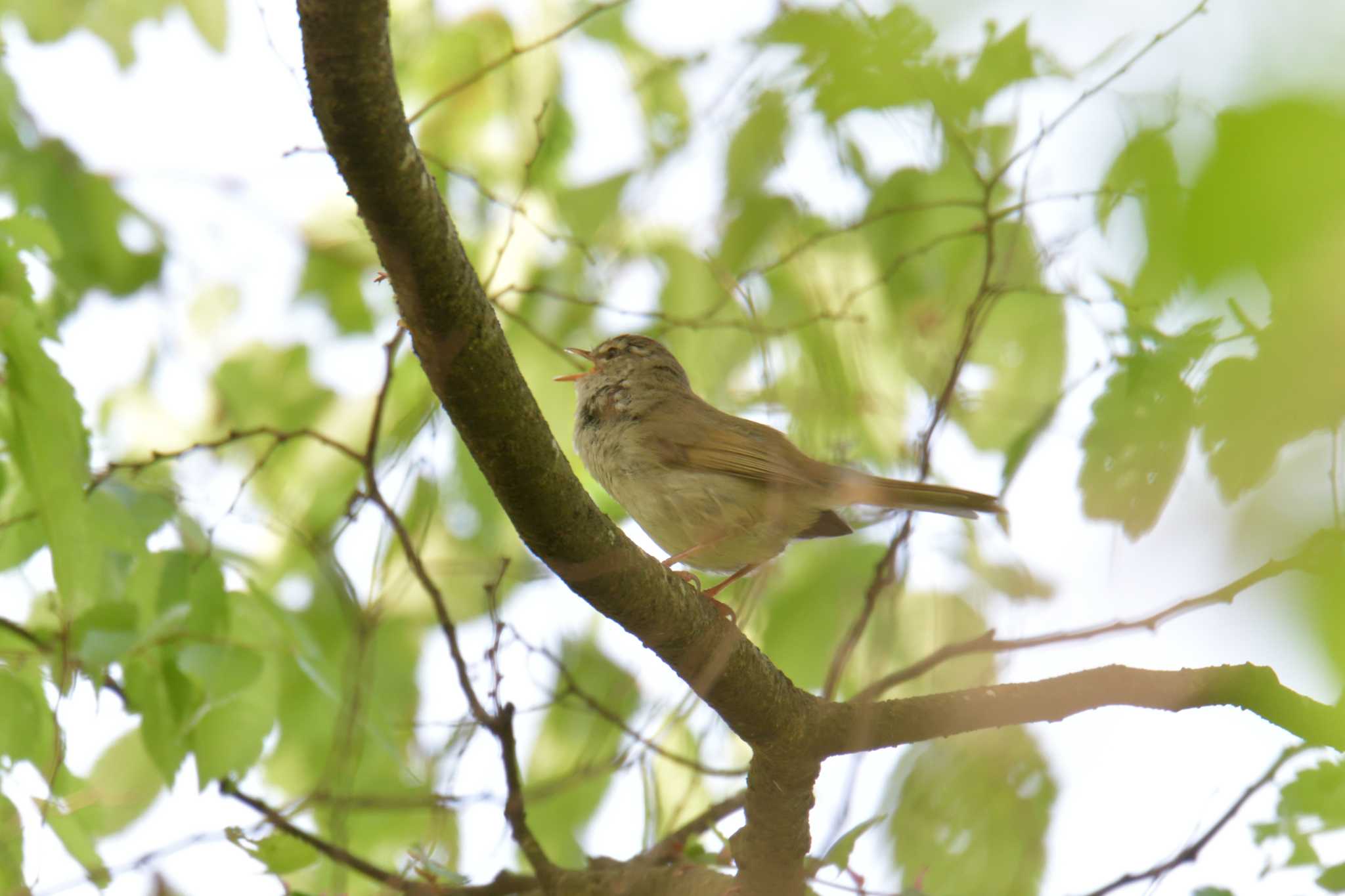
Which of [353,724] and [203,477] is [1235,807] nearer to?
[353,724]

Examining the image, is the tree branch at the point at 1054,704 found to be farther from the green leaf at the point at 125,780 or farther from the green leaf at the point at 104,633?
the green leaf at the point at 125,780

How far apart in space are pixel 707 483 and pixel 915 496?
85 cm

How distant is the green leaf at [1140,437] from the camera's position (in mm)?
1950

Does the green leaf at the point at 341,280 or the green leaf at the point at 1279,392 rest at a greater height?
the green leaf at the point at 341,280

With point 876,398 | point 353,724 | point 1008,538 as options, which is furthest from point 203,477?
point 1008,538

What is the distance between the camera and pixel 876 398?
4.50 meters

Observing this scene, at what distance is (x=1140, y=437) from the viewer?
229 centimetres

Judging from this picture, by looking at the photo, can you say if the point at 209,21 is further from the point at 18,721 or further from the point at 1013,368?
the point at 1013,368

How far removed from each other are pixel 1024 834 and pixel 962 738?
0.31m

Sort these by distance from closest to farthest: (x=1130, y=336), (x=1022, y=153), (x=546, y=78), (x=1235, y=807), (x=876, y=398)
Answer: (x=1130, y=336) → (x=1235, y=807) → (x=1022, y=153) → (x=876, y=398) → (x=546, y=78)

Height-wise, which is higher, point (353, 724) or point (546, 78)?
point (546, 78)

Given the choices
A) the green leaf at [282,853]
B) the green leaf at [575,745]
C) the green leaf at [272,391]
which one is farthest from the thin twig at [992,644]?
the green leaf at [272,391]

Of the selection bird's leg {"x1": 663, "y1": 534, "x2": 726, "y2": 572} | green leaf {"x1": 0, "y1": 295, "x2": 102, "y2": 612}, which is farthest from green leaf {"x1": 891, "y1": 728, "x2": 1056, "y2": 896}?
green leaf {"x1": 0, "y1": 295, "x2": 102, "y2": 612}

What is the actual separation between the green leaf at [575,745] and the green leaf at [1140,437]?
73.9 inches
